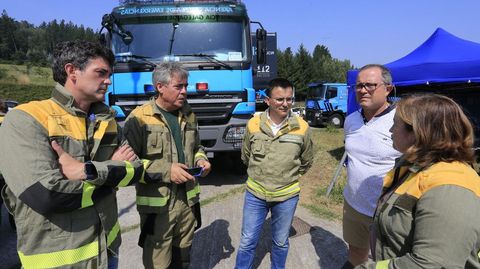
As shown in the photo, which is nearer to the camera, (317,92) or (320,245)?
(320,245)

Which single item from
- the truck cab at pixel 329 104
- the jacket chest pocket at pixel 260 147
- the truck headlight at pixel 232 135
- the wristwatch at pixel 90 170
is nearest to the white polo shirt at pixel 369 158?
the jacket chest pocket at pixel 260 147

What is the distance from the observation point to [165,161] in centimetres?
235

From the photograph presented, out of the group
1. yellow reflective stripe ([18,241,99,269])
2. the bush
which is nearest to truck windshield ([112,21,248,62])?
yellow reflective stripe ([18,241,99,269])

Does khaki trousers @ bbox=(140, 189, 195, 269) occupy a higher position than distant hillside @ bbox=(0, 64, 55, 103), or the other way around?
distant hillside @ bbox=(0, 64, 55, 103)

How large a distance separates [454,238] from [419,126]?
0.42 metres

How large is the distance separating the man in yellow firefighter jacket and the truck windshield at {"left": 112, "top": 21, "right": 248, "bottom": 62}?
3582 millimetres

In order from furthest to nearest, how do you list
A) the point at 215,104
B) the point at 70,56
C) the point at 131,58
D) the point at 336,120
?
the point at 336,120 < the point at 215,104 < the point at 131,58 < the point at 70,56

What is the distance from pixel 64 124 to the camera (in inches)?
62.4

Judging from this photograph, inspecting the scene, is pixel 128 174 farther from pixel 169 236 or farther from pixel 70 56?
pixel 169 236

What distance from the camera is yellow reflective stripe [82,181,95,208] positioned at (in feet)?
5.08

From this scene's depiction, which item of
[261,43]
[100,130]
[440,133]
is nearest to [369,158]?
[440,133]

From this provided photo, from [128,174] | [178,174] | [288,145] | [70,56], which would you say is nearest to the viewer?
[70,56]

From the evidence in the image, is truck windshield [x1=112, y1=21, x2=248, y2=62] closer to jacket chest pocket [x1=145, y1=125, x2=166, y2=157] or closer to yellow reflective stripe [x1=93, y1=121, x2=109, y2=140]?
jacket chest pocket [x1=145, y1=125, x2=166, y2=157]

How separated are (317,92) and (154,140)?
1549cm
